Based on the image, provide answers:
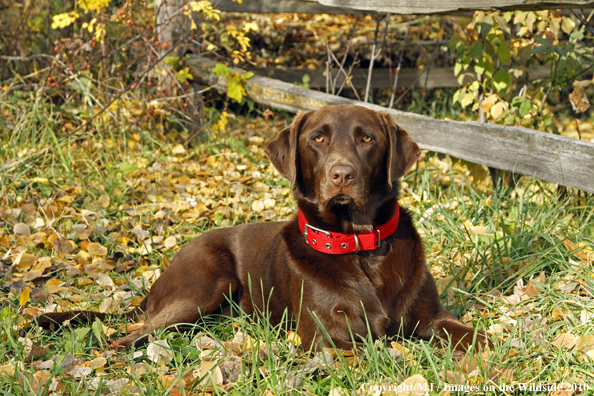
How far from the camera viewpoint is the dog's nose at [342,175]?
8.34 ft

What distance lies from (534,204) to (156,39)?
13.7 ft

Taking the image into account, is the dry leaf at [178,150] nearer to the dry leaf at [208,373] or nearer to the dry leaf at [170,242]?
the dry leaf at [170,242]

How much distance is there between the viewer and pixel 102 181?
492cm

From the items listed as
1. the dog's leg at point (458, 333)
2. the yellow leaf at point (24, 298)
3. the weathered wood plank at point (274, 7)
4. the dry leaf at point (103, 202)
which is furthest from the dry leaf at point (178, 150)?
the dog's leg at point (458, 333)

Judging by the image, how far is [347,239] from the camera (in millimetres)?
2684

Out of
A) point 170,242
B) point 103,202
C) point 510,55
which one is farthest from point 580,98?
point 103,202

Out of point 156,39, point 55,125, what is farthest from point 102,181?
point 156,39

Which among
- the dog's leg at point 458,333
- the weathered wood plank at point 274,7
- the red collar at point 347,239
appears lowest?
the dog's leg at point 458,333

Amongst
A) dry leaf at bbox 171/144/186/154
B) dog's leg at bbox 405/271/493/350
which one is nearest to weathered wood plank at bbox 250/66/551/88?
dry leaf at bbox 171/144/186/154

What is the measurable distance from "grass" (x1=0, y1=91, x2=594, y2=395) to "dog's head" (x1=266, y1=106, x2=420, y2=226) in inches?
26.4

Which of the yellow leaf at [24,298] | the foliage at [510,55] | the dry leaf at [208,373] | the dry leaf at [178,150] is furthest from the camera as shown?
the dry leaf at [178,150]

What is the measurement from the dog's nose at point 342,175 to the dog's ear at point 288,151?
38cm

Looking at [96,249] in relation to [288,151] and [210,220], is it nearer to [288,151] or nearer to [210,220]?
[210,220]

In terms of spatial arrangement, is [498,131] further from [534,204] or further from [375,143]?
[375,143]
